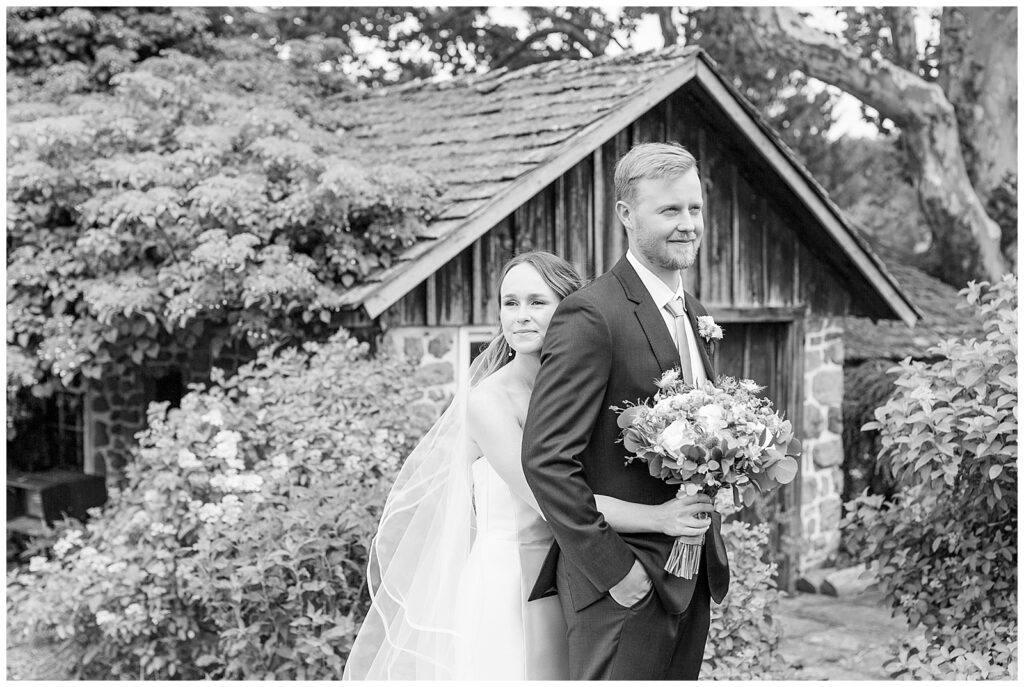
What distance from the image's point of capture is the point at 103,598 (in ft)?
18.1

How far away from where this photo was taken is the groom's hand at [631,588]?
290 cm

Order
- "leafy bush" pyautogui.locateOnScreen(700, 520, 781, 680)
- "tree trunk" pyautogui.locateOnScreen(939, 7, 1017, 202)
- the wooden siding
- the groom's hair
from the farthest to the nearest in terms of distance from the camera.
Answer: "tree trunk" pyautogui.locateOnScreen(939, 7, 1017, 202) → the wooden siding → "leafy bush" pyautogui.locateOnScreen(700, 520, 781, 680) → the groom's hair

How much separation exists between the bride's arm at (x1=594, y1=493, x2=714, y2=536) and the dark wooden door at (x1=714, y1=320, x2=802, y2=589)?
627 cm

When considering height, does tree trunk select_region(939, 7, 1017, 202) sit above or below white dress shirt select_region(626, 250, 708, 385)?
above

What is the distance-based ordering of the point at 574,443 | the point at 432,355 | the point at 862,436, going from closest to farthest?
1. the point at 574,443
2. the point at 432,355
3. the point at 862,436

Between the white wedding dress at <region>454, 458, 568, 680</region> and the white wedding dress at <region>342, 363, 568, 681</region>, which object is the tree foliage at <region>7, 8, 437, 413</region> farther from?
the white wedding dress at <region>454, 458, 568, 680</region>

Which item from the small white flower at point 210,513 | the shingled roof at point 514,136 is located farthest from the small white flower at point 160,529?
the shingled roof at point 514,136

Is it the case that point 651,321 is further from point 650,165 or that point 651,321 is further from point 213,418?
point 213,418

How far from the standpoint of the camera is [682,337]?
3.21m

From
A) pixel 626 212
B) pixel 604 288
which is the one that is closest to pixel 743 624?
pixel 604 288

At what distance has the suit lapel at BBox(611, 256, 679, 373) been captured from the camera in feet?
9.93

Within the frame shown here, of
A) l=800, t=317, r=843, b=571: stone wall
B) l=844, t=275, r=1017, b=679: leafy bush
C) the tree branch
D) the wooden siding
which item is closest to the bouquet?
l=844, t=275, r=1017, b=679: leafy bush

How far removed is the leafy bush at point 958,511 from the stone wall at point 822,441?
4.19 meters

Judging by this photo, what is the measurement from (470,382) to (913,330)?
9172 millimetres
